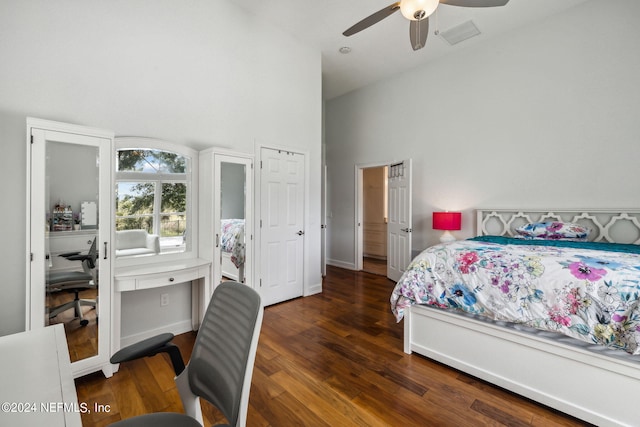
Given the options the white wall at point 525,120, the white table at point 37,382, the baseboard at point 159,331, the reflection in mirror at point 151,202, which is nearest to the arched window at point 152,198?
the reflection in mirror at point 151,202

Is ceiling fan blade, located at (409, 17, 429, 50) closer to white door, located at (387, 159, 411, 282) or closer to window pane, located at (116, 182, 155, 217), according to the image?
white door, located at (387, 159, 411, 282)

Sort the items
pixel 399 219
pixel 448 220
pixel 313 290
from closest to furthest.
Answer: pixel 448 220
pixel 313 290
pixel 399 219

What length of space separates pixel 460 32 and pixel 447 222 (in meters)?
2.49

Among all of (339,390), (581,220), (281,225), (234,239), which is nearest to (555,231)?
(581,220)

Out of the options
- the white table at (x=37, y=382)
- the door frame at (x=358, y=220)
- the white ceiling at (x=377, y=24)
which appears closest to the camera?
the white table at (x=37, y=382)

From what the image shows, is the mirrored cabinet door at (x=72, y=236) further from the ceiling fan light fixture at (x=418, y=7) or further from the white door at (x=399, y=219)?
the white door at (x=399, y=219)

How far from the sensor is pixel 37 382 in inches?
33.4

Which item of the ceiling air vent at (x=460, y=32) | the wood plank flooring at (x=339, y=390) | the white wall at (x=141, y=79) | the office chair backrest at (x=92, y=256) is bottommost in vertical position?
the wood plank flooring at (x=339, y=390)

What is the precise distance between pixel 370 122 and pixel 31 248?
4913mm

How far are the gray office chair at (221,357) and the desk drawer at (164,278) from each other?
136 cm

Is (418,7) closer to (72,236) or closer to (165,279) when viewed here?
(165,279)

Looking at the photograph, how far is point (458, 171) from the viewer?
4.21m

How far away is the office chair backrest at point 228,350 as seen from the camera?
2.73 feet

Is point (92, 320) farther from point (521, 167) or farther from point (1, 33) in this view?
point (521, 167)
